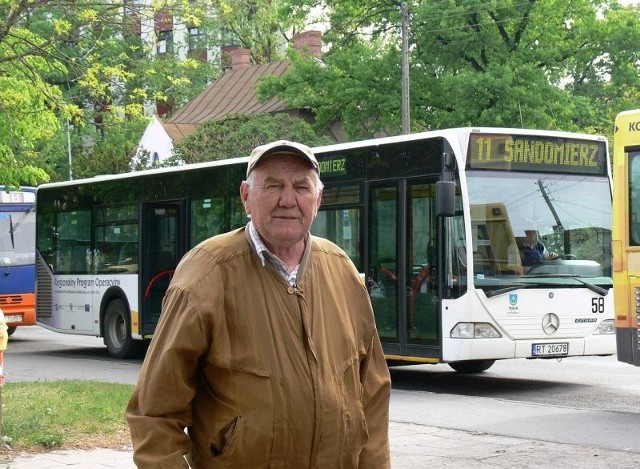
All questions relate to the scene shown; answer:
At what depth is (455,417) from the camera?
11.3 meters

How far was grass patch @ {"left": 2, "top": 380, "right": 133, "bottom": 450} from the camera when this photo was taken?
31.3ft

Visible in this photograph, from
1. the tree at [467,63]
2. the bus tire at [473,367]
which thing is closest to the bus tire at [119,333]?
the bus tire at [473,367]

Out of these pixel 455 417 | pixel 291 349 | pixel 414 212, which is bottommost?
pixel 455 417

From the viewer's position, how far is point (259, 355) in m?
3.30

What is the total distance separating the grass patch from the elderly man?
20.7 feet

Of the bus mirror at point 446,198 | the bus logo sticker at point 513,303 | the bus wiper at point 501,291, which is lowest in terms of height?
the bus logo sticker at point 513,303

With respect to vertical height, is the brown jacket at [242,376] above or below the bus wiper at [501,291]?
below

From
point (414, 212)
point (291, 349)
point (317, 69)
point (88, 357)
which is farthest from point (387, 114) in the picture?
point (291, 349)

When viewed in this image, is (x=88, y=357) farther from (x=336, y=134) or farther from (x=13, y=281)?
(x=336, y=134)

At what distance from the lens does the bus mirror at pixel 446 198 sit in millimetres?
13070

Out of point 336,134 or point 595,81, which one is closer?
point 595,81

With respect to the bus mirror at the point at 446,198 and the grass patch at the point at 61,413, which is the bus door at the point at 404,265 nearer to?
the bus mirror at the point at 446,198

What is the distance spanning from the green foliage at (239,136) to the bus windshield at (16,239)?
13.7 metres

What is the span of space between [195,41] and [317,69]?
71.2 ft
